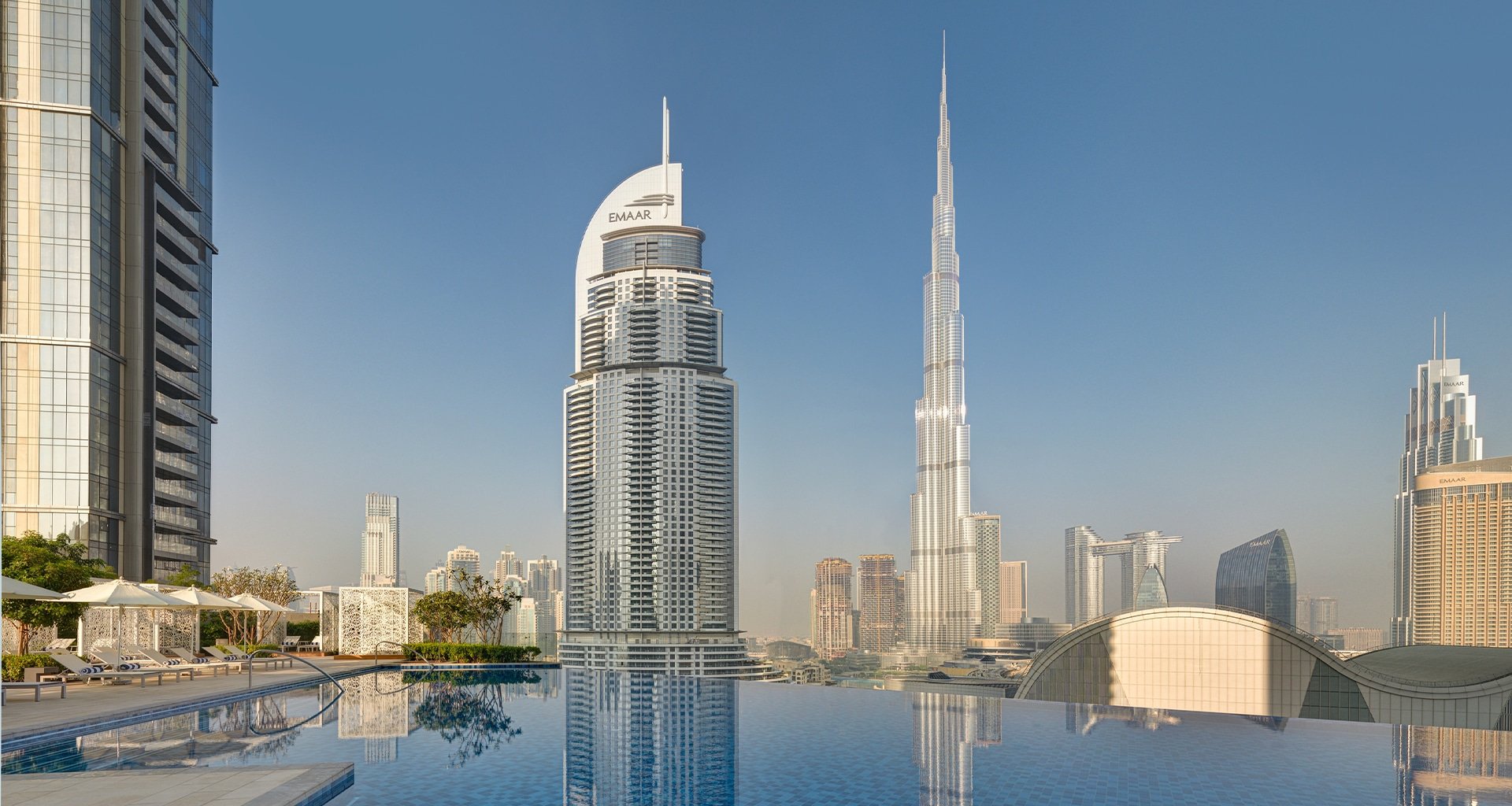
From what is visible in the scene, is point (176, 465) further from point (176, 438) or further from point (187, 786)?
point (187, 786)

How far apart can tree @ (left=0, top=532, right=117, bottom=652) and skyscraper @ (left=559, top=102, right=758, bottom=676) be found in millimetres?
91085

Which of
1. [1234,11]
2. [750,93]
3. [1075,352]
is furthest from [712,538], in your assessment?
[1234,11]

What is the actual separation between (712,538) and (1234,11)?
78.3 metres

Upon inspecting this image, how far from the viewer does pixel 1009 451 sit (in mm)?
114562

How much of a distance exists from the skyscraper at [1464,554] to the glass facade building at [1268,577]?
50.6 ft

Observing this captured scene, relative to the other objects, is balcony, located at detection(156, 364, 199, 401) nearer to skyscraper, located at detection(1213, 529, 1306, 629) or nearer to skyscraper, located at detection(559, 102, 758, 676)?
skyscraper, located at detection(559, 102, 758, 676)

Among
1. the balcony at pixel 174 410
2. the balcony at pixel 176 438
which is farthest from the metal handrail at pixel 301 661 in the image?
the balcony at pixel 176 438

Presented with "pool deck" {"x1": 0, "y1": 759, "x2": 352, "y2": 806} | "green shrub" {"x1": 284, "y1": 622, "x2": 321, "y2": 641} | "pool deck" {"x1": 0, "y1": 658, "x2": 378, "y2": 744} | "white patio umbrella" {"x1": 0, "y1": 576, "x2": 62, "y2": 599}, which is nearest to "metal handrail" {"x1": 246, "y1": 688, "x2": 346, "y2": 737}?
"pool deck" {"x1": 0, "y1": 658, "x2": 378, "y2": 744}

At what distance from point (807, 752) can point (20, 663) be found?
1785 cm

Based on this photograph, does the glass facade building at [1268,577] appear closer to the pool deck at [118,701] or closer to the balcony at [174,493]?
the balcony at [174,493]

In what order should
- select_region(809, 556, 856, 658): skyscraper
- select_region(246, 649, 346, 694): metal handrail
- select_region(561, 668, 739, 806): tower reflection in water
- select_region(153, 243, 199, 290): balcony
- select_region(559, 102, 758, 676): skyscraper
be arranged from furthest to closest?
select_region(809, 556, 856, 658): skyscraper < select_region(559, 102, 758, 676): skyscraper < select_region(153, 243, 199, 290): balcony < select_region(246, 649, 346, 694): metal handrail < select_region(561, 668, 739, 806): tower reflection in water

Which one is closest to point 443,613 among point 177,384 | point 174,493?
point 174,493

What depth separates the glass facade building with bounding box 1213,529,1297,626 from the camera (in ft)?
444

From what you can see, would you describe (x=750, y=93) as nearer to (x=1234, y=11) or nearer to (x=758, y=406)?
(x=1234, y=11)
